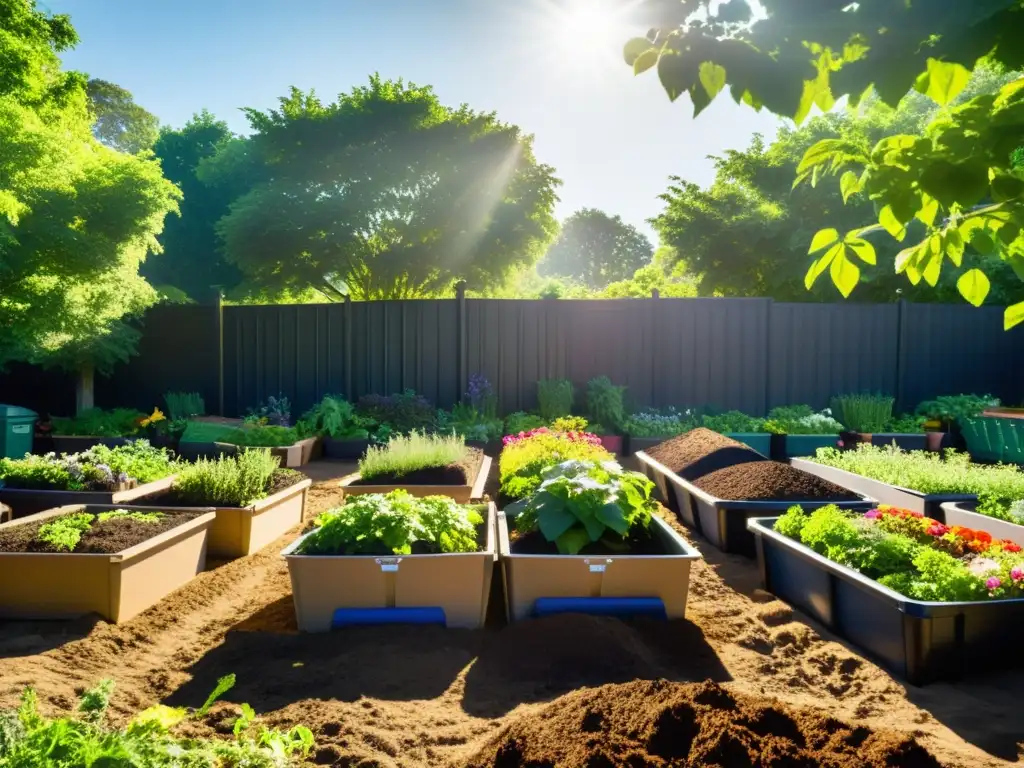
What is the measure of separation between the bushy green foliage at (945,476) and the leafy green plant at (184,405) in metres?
8.48

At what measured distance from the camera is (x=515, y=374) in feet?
37.5

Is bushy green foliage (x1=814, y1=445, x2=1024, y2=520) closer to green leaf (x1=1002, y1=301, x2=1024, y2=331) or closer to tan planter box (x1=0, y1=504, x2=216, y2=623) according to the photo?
green leaf (x1=1002, y1=301, x2=1024, y2=331)

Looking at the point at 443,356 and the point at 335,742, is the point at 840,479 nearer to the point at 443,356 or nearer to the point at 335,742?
the point at 335,742

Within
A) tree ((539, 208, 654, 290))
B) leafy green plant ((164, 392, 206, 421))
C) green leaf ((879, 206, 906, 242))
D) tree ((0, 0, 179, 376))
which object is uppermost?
tree ((539, 208, 654, 290))

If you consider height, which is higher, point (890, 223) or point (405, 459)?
point (890, 223)

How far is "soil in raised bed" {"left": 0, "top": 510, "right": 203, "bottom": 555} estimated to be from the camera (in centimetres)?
390

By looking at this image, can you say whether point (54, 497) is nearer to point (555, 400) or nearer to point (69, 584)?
point (69, 584)

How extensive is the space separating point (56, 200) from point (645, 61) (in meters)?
8.69

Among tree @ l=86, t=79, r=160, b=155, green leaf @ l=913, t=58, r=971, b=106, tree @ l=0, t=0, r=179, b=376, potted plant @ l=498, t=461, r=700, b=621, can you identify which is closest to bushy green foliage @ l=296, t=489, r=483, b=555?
potted plant @ l=498, t=461, r=700, b=621

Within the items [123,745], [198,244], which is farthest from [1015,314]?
[198,244]

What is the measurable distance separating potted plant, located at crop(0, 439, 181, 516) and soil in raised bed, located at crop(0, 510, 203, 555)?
78 cm

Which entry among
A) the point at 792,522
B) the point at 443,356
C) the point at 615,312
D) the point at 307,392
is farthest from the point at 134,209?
the point at 792,522

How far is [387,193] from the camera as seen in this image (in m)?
19.8

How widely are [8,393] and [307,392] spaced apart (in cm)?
487
